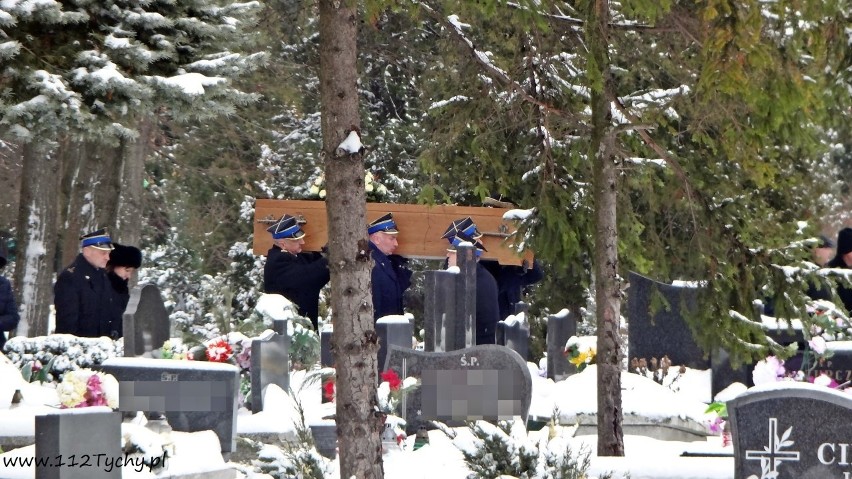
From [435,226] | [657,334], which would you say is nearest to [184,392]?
[435,226]

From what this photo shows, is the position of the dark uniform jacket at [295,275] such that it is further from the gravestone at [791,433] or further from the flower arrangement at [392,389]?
the gravestone at [791,433]

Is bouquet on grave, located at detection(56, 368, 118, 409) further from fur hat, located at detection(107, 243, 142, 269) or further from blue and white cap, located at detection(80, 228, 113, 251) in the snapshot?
fur hat, located at detection(107, 243, 142, 269)

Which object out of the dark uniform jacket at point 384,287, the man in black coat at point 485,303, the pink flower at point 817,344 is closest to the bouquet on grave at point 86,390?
the dark uniform jacket at point 384,287

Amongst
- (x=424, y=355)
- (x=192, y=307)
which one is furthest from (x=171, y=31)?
(x=192, y=307)

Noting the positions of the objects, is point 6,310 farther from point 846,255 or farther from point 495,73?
point 846,255

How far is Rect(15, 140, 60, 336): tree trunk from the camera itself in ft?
46.4

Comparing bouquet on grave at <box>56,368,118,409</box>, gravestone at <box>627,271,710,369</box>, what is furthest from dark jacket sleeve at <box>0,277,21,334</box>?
gravestone at <box>627,271,710,369</box>

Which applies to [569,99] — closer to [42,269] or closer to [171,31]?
[171,31]

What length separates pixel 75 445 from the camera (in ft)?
20.9

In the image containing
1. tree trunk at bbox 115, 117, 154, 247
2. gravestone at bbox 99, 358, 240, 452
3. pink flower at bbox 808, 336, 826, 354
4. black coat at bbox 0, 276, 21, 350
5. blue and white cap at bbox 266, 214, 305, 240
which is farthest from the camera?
tree trunk at bbox 115, 117, 154, 247

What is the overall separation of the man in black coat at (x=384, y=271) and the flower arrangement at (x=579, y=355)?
1.72 meters

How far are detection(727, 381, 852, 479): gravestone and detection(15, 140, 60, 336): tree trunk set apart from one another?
9168mm

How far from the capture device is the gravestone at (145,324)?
32.8 feet

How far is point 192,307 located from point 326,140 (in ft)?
63.1
